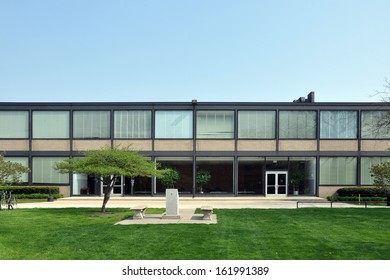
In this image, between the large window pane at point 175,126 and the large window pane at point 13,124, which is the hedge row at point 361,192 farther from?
the large window pane at point 13,124

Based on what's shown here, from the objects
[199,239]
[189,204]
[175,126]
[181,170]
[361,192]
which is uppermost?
[175,126]

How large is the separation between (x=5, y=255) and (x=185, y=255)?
4846 millimetres

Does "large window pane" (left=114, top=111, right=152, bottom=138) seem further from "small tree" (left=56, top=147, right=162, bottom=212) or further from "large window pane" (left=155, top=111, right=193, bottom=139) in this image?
"small tree" (left=56, top=147, right=162, bottom=212)

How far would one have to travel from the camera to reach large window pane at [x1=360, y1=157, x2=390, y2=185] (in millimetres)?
35781

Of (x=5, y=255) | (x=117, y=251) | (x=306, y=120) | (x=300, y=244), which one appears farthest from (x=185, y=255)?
(x=306, y=120)

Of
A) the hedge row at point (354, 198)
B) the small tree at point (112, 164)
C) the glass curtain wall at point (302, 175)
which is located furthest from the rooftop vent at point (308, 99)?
the small tree at point (112, 164)

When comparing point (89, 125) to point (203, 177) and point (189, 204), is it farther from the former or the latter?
point (189, 204)

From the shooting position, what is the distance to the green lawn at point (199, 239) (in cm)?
1083

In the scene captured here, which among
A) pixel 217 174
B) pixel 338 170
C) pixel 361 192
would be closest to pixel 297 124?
pixel 338 170

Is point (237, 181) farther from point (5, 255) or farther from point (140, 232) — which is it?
point (5, 255)

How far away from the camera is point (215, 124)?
36.0 m

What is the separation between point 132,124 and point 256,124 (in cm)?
1125

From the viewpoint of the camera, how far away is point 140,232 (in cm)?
1458
